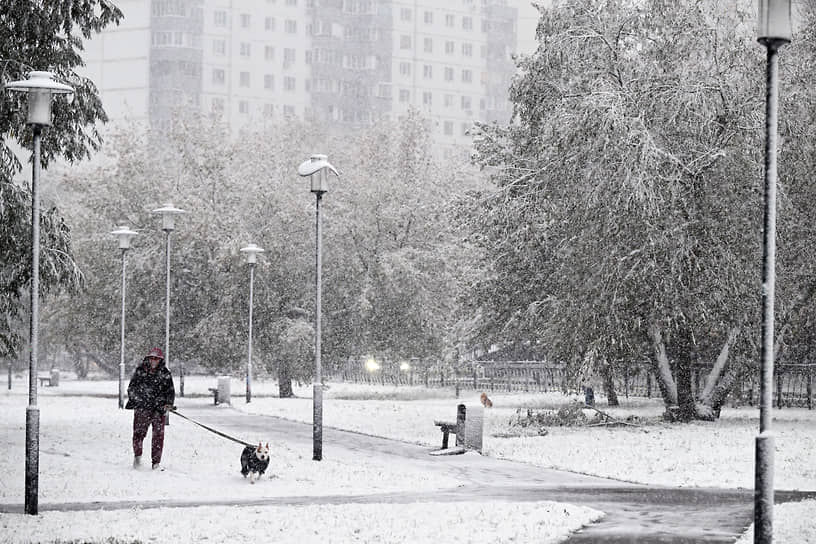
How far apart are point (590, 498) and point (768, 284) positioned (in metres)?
6.15

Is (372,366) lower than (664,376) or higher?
lower

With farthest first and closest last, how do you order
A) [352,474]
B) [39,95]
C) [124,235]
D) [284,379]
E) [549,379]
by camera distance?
[549,379] < [284,379] < [124,235] < [352,474] < [39,95]

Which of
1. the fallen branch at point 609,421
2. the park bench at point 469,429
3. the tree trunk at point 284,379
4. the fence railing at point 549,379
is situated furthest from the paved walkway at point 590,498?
the tree trunk at point 284,379

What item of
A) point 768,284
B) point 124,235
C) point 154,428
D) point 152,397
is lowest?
point 154,428

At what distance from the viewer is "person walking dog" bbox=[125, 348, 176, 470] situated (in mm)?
19594

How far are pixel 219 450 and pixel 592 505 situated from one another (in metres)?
9.68

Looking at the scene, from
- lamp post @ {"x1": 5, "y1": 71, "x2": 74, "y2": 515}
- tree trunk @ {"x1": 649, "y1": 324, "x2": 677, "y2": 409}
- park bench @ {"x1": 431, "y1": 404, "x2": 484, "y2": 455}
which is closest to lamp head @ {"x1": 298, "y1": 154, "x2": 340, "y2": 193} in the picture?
park bench @ {"x1": 431, "y1": 404, "x2": 484, "y2": 455}

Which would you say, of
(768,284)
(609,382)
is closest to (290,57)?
(609,382)

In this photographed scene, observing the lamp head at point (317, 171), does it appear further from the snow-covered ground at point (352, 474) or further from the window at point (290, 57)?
the window at point (290, 57)

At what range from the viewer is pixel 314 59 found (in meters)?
139

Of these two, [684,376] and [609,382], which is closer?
[684,376]

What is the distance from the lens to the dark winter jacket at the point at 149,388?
64.2 feet

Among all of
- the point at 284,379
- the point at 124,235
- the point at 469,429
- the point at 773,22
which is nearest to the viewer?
the point at 773,22

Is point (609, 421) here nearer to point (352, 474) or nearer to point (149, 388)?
point (352, 474)
